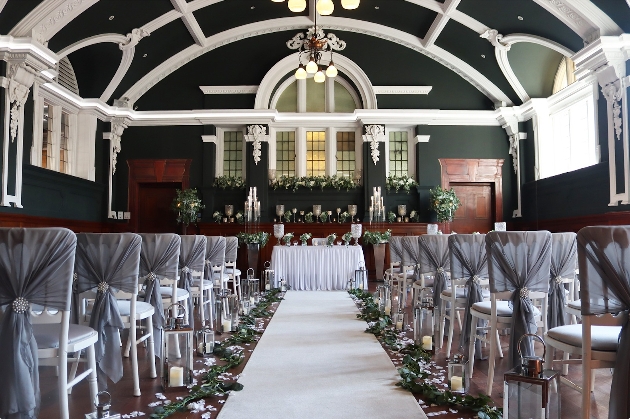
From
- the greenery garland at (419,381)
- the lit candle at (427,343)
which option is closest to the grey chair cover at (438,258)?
the lit candle at (427,343)

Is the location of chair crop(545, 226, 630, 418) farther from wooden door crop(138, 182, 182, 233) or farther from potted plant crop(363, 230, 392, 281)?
wooden door crop(138, 182, 182, 233)

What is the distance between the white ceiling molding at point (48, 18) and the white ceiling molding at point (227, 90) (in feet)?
12.9

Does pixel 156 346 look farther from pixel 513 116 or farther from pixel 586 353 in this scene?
pixel 513 116

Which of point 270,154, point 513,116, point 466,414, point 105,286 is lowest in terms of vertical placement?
point 466,414

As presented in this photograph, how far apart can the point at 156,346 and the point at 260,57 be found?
1000cm

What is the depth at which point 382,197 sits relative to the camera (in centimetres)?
1229

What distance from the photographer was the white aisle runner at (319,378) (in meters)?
2.95

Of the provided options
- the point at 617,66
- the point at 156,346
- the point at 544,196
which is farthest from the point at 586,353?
the point at 544,196

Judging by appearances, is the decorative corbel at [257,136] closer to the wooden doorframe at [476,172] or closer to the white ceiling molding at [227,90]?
the white ceiling molding at [227,90]

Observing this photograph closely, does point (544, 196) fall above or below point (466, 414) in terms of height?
above

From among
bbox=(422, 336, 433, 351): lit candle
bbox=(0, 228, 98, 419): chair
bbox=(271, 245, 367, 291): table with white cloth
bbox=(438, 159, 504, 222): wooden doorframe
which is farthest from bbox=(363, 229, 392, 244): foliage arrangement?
bbox=(0, 228, 98, 419): chair

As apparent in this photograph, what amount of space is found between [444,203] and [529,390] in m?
10.0

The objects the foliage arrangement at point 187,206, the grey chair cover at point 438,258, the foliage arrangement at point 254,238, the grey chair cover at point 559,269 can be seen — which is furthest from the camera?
the foliage arrangement at point 187,206

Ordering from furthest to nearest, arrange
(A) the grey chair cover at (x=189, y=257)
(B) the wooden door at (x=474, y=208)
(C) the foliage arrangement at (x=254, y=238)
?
(B) the wooden door at (x=474, y=208)
(C) the foliage arrangement at (x=254, y=238)
(A) the grey chair cover at (x=189, y=257)
